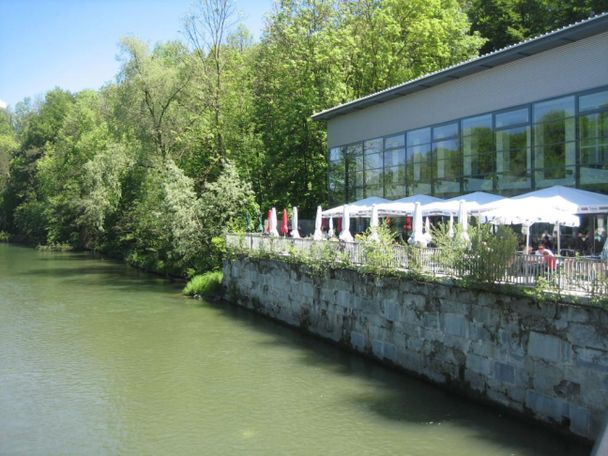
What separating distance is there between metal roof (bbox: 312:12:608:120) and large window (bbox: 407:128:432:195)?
1762 millimetres

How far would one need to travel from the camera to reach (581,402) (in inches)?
423

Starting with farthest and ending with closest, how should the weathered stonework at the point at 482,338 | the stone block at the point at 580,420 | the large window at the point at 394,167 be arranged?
the large window at the point at 394,167
the weathered stonework at the point at 482,338
the stone block at the point at 580,420

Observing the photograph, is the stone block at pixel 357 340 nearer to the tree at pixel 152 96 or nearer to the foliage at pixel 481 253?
the foliage at pixel 481 253

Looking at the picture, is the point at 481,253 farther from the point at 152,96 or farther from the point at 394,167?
the point at 152,96

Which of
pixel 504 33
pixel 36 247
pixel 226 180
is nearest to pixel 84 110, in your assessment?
pixel 36 247

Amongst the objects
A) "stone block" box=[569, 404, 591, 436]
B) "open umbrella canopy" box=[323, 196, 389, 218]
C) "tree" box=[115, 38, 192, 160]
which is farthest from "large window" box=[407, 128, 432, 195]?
"tree" box=[115, 38, 192, 160]

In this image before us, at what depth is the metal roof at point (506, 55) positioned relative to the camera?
1698 cm

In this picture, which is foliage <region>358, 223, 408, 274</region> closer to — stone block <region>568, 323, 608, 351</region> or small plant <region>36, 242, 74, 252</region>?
stone block <region>568, 323, 608, 351</region>

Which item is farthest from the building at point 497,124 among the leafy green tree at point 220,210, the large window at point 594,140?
the leafy green tree at point 220,210

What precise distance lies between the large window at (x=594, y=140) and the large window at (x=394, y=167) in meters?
8.82

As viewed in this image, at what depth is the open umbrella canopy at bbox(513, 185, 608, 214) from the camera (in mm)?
16000

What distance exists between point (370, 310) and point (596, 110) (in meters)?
8.27

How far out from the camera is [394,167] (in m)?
26.6

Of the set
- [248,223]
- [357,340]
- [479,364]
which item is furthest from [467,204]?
[248,223]
